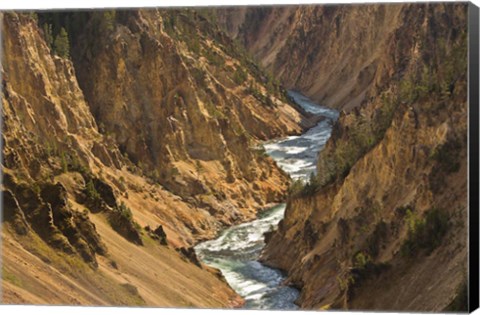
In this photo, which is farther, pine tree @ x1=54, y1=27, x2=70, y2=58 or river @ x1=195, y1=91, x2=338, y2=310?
pine tree @ x1=54, y1=27, x2=70, y2=58

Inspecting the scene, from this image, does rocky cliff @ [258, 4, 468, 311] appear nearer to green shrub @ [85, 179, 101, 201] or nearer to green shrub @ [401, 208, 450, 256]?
green shrub @ [401, 208, 450, 256]

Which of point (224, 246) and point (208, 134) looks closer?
point (224, 246)

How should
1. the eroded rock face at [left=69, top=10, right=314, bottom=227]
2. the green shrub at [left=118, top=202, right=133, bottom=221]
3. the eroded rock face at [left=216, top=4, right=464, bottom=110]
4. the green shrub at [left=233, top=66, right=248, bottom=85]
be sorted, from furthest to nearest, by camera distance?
1. the green shrub at [left=233, top=66, right=248, bottom=85]
2. the eroded rock face at [left=69, top=10, right=314, bottom=227]
3. the green shrub at [left=118, top=202, right=133, bottom=221]
4. the eroded rock face at [left=216, top=4, right=464, bottom=110]

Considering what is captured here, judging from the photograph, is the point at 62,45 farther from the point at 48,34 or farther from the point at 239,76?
the point at 239,76

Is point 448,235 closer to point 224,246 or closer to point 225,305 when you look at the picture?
point 225,305

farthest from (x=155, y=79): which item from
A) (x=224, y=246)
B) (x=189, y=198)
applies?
(x=224, y=246)

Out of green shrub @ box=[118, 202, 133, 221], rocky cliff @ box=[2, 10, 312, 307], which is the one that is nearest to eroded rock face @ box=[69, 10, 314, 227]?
rocky cliff @ box=[2, 10, 312, 307]

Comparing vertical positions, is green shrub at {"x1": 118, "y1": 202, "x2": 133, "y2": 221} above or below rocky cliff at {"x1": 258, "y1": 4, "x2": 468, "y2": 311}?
below
